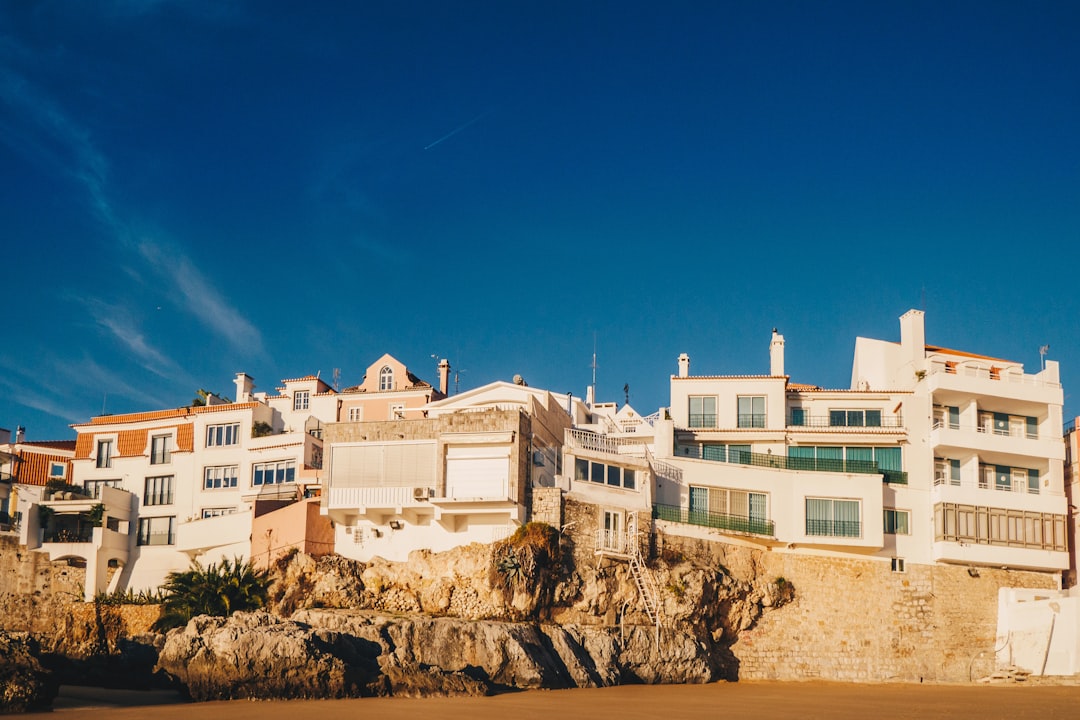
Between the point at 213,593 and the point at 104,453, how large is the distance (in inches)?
624

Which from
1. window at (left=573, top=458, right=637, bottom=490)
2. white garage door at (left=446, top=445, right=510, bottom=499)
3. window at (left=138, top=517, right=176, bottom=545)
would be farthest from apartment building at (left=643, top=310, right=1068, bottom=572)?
window at (left=138, top=517, right=176, bottom=545)

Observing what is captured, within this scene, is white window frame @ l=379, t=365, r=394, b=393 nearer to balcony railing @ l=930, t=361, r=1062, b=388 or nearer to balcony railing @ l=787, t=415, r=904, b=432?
balcony railing @ l=787, t=415, r=904, b=432

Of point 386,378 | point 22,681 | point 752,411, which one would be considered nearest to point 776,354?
point 752,411

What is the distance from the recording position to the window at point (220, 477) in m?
56.7

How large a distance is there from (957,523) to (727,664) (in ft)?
36.7

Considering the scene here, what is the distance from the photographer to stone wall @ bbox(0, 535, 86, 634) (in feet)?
172

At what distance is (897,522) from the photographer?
51781mm

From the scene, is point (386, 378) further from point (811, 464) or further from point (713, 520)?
point (811, 464)

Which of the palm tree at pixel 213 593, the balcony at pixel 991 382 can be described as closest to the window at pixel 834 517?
the balcony at pixel 991 382

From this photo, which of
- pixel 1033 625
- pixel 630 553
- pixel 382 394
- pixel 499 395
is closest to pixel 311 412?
pixel 382 394

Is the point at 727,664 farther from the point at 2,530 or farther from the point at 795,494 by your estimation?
the point at 2,530

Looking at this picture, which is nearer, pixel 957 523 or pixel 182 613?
pixel 182 613

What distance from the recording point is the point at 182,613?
152 ft

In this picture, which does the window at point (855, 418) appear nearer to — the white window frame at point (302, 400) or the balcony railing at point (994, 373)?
the balcony railing at point (994, 373)
